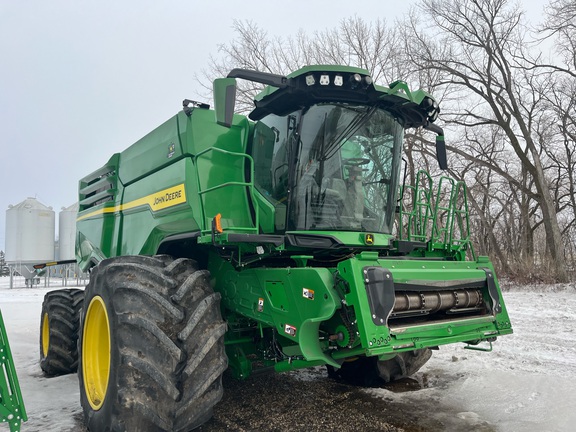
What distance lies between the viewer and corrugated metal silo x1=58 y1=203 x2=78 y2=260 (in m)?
23.6

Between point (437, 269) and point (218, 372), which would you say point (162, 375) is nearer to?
point (218, 372)

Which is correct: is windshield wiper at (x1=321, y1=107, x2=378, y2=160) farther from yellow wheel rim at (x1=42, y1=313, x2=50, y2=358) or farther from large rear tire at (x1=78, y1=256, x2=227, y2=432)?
yellow wheel rim at (x1=42, y1=313, x2=50, y2=358)

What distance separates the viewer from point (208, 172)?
4.08 m

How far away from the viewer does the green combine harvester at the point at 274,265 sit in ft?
10.1

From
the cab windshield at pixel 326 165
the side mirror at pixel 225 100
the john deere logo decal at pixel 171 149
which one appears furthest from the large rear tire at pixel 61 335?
the side mirror at pixel 225 100

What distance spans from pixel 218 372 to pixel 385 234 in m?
1.93

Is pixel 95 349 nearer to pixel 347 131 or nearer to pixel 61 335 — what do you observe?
pixel 61 335

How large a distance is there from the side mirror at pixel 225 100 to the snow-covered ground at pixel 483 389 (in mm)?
2865

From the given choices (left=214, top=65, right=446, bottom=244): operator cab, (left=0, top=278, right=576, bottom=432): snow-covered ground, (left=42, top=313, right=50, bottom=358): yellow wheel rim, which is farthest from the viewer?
(left=42, top=313, right=50, bottom=358): yellow wheel rim

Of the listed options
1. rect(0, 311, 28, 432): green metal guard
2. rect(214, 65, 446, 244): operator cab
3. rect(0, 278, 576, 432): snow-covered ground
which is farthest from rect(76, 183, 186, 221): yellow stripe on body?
rect(0, 278, 576, 432): snow-covered ground

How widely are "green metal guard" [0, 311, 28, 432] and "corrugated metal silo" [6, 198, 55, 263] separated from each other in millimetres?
19667

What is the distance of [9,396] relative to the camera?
3305mm

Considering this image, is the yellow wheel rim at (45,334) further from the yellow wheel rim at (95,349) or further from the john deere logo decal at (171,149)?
the john deere logo decal at (171,149)

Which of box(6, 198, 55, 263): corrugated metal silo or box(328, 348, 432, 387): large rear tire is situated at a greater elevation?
box(6, 198, 55, 263): corrugated metal silo
